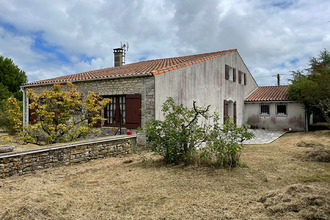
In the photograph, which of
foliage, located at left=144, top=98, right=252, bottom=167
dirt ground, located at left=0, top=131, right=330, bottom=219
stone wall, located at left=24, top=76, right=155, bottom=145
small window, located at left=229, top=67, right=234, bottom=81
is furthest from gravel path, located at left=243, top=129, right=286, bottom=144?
foliage, located at left=144, top=98, right=252, bottom=167

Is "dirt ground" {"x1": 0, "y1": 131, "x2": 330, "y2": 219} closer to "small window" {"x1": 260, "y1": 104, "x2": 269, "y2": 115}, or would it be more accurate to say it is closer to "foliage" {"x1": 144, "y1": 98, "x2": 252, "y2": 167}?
"foliage" {"x1": 144, "y1": 98, "x2": 252, "y2": 167}

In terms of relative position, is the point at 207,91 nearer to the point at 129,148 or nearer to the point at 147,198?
the point at 129,148

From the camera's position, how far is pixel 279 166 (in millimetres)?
6457

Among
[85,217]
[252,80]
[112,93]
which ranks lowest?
[85,217]

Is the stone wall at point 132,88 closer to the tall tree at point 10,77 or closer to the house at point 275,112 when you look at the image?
the house at point 275,112

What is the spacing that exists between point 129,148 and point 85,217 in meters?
5.06

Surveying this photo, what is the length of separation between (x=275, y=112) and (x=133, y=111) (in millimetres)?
11493

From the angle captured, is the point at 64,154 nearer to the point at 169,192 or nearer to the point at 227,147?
the point at 169,192

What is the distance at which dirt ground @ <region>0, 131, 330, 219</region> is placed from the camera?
3.56 metres

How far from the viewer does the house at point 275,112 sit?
54.0ft

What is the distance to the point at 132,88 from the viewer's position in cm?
1028

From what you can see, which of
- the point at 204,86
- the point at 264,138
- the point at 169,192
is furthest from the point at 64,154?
the point at 264,138

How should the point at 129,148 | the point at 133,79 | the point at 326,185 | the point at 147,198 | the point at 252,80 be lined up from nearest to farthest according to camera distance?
the point at 147,198 → the point at 326,185 → the point at 129,148 → the point at 133,79 → the point at 252,80

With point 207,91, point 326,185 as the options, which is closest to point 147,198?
point 326,185
